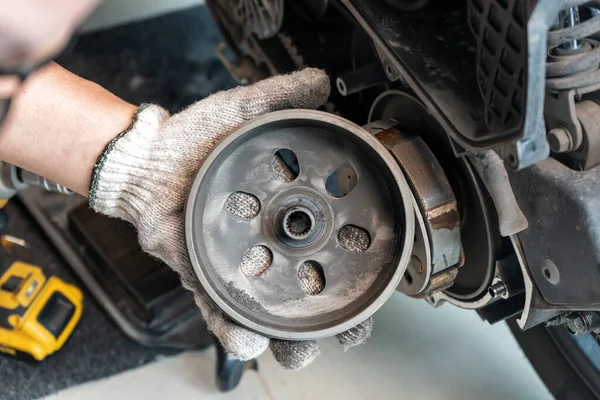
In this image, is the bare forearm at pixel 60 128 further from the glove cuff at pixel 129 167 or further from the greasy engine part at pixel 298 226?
the greasy engine part at pixel 298 226

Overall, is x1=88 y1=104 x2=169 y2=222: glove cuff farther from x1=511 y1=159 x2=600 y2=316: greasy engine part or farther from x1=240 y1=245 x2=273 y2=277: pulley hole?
x1=511 y1=159 x2=600 y2=316: greasy engine part

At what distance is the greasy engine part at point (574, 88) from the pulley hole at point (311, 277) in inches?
12.4

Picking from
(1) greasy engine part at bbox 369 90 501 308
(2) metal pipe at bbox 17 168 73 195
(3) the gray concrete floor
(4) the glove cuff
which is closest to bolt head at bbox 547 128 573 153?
(1) greasy engine part at bbox 369 90 501 308

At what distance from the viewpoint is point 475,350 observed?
115 cm

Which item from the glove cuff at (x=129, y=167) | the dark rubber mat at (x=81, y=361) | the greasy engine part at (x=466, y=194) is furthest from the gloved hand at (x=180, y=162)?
the dark rubber mat at (x=81, y=361)

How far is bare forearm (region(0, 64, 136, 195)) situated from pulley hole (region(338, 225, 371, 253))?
31 cm

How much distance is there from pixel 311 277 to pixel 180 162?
8.6 inches

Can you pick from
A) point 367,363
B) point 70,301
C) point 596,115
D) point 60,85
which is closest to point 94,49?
point 70,301

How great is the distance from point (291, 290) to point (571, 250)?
323 millimetres

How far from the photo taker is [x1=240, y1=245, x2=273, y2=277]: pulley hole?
2.47 feet

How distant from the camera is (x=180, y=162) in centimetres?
76

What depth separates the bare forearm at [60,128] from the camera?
2.54ft

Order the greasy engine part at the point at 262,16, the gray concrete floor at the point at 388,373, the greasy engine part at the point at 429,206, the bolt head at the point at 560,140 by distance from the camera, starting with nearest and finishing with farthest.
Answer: the bolt head at the point at 560,140, the greasy engine part at the point at 429,206, the greasy engine part at the point at 262,16, the gray concrete floor at the point at 388,373

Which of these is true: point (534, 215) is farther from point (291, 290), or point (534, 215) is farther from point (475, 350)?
point (475, 350)
